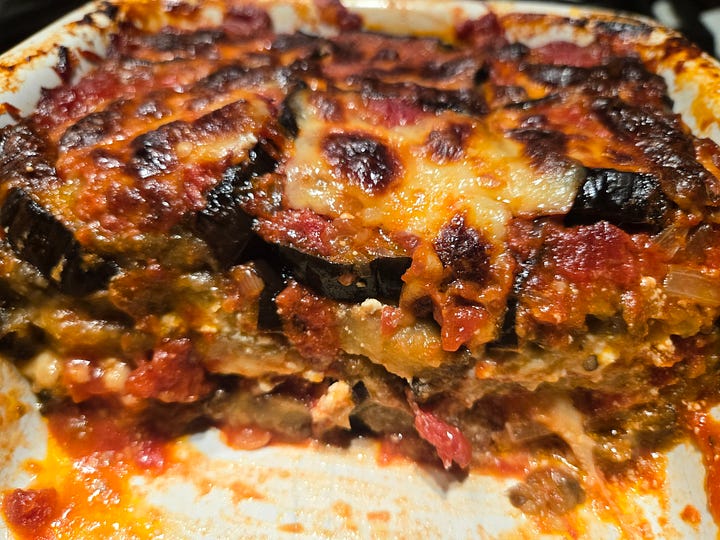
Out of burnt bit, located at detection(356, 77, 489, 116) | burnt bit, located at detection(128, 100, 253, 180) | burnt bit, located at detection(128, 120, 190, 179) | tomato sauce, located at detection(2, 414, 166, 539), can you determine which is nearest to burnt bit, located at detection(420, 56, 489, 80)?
burnt bit, located at detection(356, 77, 489, 116)

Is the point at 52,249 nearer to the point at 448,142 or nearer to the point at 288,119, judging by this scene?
the point at 288,119

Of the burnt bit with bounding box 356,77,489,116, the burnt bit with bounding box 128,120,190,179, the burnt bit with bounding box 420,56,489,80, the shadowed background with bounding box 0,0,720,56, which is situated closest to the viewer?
the burnt bit with bounding box 128,120,190,179

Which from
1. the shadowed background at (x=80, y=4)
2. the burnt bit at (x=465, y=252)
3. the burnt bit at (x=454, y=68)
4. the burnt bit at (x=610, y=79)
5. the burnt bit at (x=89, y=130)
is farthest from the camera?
the shadowed background at (x=80, y=4)

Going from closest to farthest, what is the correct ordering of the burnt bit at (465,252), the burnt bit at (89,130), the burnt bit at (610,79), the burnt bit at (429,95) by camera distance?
1. the burnt bit at (465,252)
2. the burnt bit at (89,130)
3. the burnt bit at (429,95)
4. the burnt bit at (610,79)

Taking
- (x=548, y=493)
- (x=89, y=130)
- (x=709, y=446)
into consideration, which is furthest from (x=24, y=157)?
(x=709, y=446)

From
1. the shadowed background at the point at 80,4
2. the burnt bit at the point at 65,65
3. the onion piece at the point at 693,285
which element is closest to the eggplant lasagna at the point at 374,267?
the onion piece at the point at 693,285

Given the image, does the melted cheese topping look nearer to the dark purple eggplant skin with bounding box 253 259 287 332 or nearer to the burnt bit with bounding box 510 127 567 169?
the burnt bit with bounding box 510 127 567 169

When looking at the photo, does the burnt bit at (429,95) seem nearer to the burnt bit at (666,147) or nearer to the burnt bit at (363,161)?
the burnt bit at (363,161)
